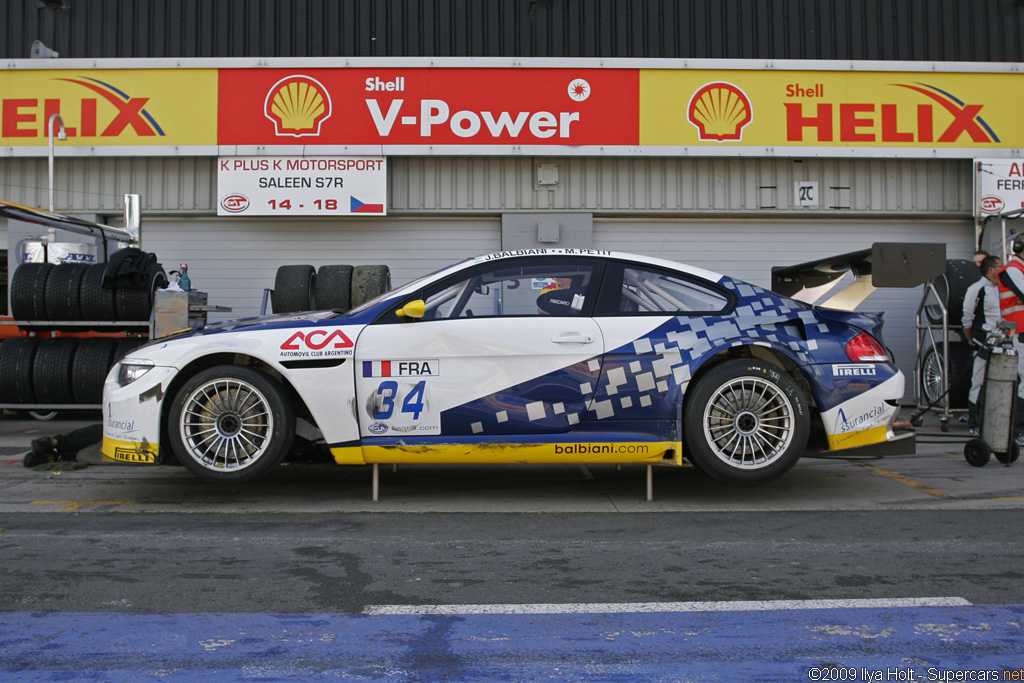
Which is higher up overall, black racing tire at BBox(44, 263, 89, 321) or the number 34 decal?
black racing tire at BBox(44, 263, 89, 321)

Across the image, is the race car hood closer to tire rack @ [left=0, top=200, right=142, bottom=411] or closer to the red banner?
tire rack @ [left=0, top=200, right=142, bottom=411]

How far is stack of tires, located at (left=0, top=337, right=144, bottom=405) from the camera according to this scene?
29.3ft

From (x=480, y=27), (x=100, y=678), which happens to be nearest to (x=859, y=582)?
(x=100, y=678)

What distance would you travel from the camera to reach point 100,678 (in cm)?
259

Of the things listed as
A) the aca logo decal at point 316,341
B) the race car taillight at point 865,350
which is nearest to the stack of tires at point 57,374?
the aca logo decal at point 316,341

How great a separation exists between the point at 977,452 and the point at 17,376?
9.54 metres

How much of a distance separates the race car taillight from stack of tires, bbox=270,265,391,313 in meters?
6.22

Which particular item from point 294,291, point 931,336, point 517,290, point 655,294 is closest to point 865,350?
point 655,294

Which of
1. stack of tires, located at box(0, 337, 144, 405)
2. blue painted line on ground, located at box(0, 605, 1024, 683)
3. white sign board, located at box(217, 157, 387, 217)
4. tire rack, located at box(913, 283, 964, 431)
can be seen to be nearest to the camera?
blue painted line on ground, located at box(0, 605, 1024, 683)

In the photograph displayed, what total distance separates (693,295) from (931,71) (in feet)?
29.6

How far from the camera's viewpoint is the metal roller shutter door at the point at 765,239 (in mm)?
11977

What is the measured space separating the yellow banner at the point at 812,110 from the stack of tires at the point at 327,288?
14.8ft

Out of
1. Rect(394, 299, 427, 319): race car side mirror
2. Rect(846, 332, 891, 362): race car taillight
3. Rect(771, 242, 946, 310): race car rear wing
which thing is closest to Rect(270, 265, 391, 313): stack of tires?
Rect(394, 299, 427, 319): race car side mirror

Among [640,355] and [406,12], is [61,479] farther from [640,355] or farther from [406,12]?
[406,12]
